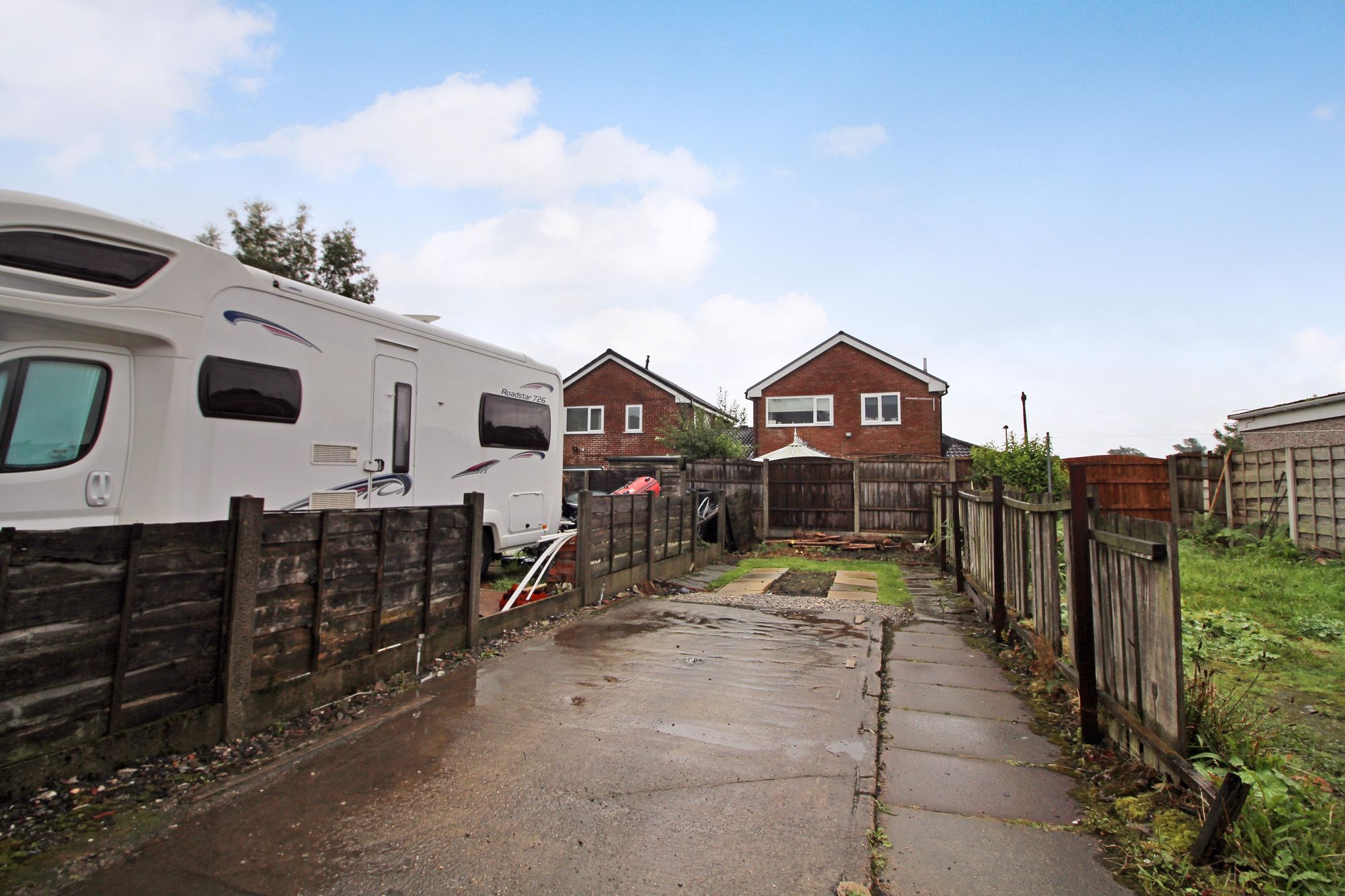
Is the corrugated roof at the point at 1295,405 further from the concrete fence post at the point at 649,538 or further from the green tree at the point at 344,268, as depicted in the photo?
the green tree at the point at 344,268

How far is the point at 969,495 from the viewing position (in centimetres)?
807

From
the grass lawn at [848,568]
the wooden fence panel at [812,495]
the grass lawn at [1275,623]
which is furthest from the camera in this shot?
the wooden fence panel at [812,495]

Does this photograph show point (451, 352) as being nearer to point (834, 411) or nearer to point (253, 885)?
point (253, 885)

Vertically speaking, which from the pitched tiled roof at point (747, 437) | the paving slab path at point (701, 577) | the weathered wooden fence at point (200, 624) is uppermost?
the pitched tiled roof at point (747, 437)

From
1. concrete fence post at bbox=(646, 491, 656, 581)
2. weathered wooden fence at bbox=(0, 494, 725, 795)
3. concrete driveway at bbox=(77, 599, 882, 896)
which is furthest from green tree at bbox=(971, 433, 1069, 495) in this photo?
weathered wooden fence at bbox=(0, 494, 725, 795)

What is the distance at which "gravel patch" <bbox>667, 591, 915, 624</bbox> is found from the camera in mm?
7633

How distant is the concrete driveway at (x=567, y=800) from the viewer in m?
2.35

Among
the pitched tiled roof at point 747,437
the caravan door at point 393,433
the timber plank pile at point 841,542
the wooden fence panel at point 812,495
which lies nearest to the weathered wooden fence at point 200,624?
the caravan door at point 393,433

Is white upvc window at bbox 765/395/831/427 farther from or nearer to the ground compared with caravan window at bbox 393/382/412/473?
farther from the ground

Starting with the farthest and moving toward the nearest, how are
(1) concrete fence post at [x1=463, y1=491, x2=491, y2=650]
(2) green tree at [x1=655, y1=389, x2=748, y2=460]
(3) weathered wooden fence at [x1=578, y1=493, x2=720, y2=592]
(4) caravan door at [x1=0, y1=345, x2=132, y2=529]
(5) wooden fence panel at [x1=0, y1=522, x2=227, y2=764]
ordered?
(2) green tree at [x1=655, y1=389, x2=748, y2=460]
(3) weathered wooden fence at [x1=578, y1=493, x2=720, y2=592]
(1) concrete fence post at [x1=463, y1=491, x2=491, y2=650]
(4) caravan door at [x1=0, y1=345, x2=132, y2=529]
(5) wooden fence panel at [x1=0, y1=522, x2=227, y2=764]

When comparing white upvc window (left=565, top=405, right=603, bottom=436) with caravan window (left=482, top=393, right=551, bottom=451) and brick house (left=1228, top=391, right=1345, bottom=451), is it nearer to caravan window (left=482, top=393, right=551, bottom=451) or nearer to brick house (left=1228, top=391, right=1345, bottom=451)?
caravan window (left=482, top=393, right=551, bottom=451)

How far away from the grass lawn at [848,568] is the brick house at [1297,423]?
9.25 metres

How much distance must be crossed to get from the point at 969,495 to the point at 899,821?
5.97m

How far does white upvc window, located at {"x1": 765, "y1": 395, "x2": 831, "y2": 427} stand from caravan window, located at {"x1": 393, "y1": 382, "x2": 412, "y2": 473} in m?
19.9
